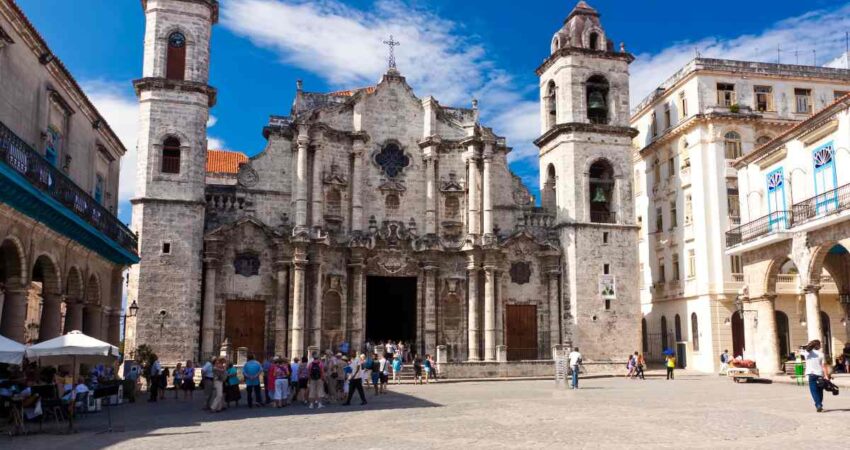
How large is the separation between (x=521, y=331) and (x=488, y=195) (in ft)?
21.6

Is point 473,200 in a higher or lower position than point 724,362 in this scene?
higher

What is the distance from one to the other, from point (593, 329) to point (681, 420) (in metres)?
21.1

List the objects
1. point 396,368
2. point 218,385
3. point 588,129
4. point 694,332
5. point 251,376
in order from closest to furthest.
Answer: point 218,385 < point 251,376 < point 396,368 < point 588,129 < point 694,332

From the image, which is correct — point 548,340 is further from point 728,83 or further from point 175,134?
point 175,134

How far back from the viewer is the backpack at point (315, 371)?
2038 centimetres

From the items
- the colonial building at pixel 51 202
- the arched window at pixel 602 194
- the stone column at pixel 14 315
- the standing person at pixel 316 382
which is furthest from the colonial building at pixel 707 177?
the stone column at pixel 14 315

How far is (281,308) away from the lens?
1334 inches

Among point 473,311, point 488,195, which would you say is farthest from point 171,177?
point 473,311

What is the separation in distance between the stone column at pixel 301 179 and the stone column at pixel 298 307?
1596mm

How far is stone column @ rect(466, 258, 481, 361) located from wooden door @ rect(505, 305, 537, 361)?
1814 millimetres

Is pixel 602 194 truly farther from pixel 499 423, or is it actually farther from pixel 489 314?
pixel 499 423

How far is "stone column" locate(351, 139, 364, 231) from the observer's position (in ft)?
118

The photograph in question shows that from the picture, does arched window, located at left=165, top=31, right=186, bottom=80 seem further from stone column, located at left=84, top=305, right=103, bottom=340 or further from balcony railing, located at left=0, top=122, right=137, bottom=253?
stone column, located at left=84, top=305, right=103, bottom=340

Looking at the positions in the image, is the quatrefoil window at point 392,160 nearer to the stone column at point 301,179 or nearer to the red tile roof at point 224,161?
the stone column at point 301,179
